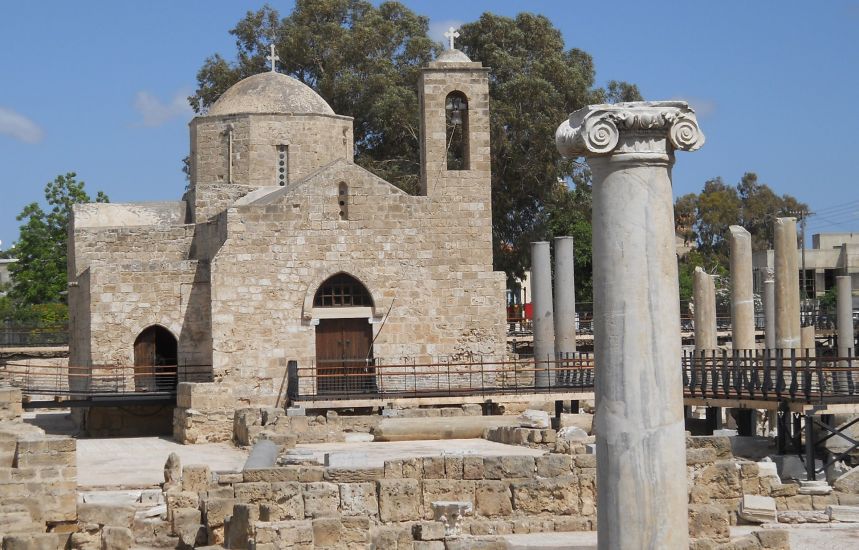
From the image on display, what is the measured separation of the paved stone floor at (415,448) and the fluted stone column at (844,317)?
44.9ft

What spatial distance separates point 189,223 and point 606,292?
80.5 feet

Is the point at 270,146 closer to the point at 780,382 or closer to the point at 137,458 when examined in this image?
the point at 137,458

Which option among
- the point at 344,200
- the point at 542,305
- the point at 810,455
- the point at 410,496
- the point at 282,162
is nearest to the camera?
the point at 410,496

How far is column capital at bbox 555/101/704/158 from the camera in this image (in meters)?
6.67

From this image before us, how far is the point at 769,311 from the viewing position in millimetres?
31984

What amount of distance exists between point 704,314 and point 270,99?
11140mm

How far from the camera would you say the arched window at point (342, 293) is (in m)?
26.8

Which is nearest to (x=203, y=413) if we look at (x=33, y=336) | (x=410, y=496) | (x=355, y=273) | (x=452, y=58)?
(x=355, y=273)

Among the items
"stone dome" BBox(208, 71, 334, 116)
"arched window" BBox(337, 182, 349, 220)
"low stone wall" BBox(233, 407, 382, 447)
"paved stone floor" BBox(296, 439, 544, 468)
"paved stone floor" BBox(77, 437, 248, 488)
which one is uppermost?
"stone dome" BBox(208, 71, 334, 116)

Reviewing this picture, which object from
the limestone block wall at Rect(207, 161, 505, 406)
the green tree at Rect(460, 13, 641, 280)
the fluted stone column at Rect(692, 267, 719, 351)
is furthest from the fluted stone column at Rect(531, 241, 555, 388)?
the green tree at Rect(460, 13, 641, 280)

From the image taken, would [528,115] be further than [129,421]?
Yes

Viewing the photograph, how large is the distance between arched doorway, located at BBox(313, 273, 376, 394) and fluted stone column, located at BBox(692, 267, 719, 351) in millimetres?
6558

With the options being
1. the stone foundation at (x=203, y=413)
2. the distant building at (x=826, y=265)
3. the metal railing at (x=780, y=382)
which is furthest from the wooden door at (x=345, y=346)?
the distant building at (x=826, y=265)

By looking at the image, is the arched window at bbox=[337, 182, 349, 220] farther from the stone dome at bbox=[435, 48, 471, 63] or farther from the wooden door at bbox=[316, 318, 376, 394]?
the stone dome at bbox=[435, 48, 471, 63]
